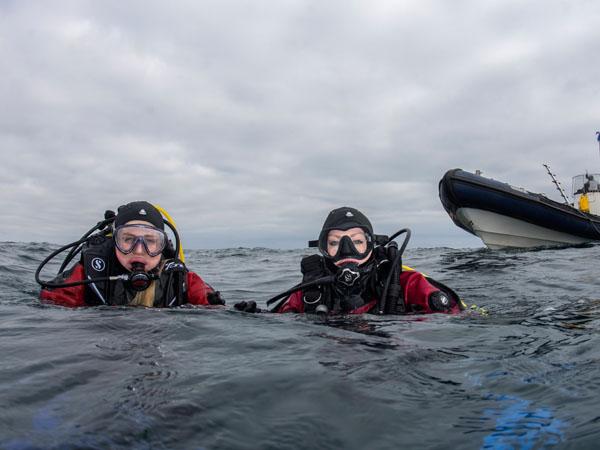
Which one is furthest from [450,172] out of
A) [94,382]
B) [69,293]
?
[94,382]

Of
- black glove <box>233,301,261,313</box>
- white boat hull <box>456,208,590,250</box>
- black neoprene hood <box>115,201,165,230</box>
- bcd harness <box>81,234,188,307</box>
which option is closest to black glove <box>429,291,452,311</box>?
black glove <box>233,301,261,313</box>

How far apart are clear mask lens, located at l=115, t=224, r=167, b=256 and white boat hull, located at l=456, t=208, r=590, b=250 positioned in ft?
38.7

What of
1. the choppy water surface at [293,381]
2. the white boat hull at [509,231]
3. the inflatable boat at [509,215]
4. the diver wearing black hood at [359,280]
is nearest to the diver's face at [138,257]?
the choppy water surface at [293,381]

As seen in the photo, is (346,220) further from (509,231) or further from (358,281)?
(509,231)

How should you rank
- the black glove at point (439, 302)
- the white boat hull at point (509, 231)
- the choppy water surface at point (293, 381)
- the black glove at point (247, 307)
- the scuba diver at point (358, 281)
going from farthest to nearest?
1. the white boat hull at point (509, 231)
2. the black glove at point (247, 307)
3. the scuba diver at point (358, 281)
4. the black glove at point (439, 302)
5. the choppy water surface at point (293, 381)

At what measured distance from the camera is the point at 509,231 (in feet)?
49.5

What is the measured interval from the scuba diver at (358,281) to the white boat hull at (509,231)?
11.0m

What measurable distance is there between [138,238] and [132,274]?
0.35 m

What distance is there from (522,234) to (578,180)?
5.12 metres

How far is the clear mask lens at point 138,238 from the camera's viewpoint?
4.70m

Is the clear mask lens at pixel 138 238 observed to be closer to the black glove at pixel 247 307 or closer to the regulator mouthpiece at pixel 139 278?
the regulator mouthpiece at pixel 139 278

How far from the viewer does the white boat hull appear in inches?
584

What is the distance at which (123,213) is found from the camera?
16.2ft

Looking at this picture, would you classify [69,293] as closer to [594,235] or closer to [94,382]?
[94,382]
